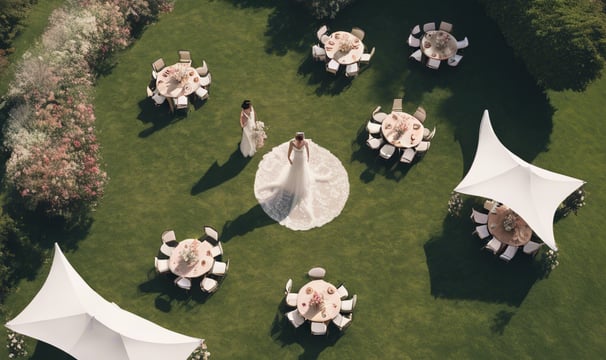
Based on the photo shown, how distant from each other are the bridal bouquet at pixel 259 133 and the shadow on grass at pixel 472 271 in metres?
7.81

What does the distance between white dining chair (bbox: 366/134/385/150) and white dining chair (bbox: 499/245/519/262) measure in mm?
6501

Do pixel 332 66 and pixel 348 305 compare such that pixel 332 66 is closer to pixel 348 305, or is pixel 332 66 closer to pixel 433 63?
pixel 433 63

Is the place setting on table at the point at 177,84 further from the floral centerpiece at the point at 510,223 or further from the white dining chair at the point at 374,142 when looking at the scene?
the floral centerpiece at the point at 510,223

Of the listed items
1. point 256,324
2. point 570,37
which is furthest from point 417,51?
point 256,324

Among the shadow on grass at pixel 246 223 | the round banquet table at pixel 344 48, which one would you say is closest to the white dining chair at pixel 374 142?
the round banquet table at pixel 344 48

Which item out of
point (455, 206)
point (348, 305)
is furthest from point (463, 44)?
point (348, 305)

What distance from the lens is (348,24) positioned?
29.2 meters

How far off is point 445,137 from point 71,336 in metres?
16.5

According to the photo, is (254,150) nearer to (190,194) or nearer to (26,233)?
(190,194)

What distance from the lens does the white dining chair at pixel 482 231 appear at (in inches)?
921

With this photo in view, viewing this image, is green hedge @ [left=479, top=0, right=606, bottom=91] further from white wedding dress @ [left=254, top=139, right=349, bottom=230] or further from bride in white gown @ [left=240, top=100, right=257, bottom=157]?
bride in white gown @ [left=240, top=100, right=257, bottom=157]

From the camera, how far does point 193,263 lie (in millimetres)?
22484

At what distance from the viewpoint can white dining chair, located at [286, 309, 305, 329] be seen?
2155cm

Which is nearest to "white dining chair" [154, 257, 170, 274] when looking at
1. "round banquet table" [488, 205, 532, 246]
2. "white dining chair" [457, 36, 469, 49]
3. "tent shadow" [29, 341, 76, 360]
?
"tent shadow" [29, 341, 76, 360]
